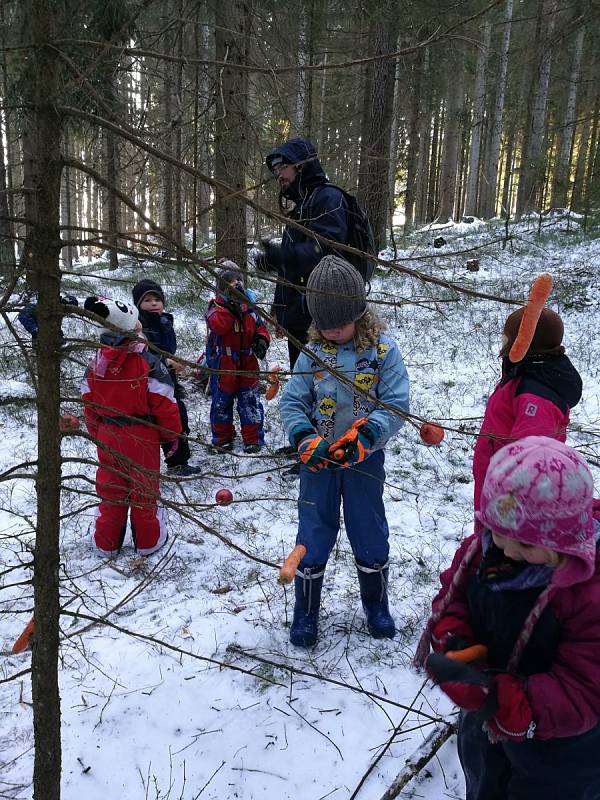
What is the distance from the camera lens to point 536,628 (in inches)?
55.0

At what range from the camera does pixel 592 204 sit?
10391 mm

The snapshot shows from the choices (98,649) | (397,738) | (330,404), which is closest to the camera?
(397,738)

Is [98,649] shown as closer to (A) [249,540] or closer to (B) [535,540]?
(A) [249,540]

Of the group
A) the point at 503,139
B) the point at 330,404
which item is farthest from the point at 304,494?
the point at 503,139

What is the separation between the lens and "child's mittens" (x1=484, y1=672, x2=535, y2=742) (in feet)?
4.34

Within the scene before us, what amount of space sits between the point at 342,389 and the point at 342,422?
6.7 inches

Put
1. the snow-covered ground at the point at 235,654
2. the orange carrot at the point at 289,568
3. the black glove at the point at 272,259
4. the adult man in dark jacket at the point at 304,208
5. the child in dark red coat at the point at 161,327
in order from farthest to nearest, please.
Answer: the child in dark red coat at the point at 161,327
the adult man in dark jacket at the point at 304,208
the black glove at the point at 272,259
the snow-covered ground at the point at 235,654
the orange carrot at the point at 289,568

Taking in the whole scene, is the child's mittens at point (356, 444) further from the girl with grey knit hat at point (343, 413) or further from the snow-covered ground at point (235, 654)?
the snow-covered ground at point (235, 654)

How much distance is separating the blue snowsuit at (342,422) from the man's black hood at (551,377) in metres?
0.58

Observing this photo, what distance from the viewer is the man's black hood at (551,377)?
254 cm

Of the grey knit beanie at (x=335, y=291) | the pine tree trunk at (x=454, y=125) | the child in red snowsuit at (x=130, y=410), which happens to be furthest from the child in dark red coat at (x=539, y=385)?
the pine tree trunk at (x=454, y=125)

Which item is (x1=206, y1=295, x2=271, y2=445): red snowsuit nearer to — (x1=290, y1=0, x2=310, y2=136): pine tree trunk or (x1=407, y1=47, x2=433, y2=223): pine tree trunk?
(x1=290, y1=0, x2=310, y2=136): pine tree trunk

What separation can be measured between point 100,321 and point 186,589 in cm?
256

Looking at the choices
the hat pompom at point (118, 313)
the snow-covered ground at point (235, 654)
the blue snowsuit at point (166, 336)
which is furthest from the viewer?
the blue snowsuit at point (166, 336)
